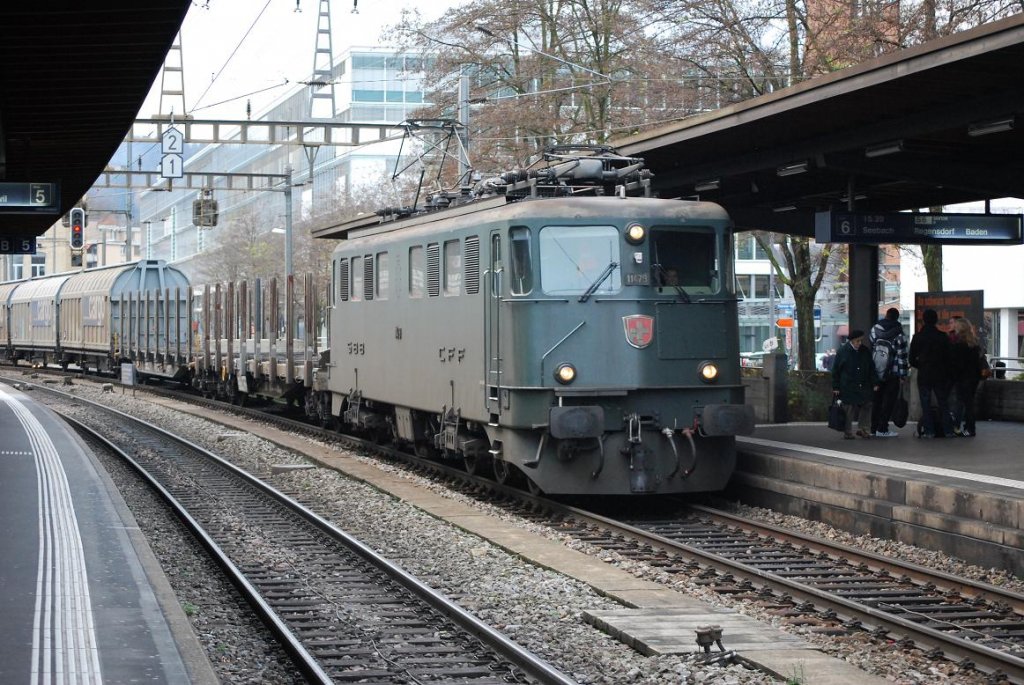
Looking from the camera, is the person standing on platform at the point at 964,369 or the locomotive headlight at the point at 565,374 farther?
the person standing on platform at the point at 964,369

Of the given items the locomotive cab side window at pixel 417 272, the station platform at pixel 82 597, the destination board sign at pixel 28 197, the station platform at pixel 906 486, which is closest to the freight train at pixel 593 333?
the station platform at pixel 906 486

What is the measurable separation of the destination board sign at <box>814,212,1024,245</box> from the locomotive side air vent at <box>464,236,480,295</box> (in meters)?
4.23

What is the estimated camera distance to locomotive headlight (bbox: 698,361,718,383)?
14008mm

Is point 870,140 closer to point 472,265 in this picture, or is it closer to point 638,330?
point 638,330

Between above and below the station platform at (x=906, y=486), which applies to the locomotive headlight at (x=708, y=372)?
above

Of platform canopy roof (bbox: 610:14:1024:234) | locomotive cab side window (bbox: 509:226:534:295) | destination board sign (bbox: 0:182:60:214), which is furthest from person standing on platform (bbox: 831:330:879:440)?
destination board sign (bbox: 0:182:60:214)

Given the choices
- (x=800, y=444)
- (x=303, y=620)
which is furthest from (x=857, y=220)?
(x=303, y=620)

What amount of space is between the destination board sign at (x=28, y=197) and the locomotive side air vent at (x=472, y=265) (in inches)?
258

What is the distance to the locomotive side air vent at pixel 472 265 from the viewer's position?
14977 millimetres

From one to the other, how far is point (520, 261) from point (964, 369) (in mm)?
5972

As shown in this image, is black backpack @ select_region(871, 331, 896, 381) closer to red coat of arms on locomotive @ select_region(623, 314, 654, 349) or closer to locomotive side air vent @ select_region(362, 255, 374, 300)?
red coat of arms on locomotive @ select_region(623, 314, 654, 349)

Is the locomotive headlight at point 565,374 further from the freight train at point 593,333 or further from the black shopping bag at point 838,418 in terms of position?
the black shopping bag at point 838,418

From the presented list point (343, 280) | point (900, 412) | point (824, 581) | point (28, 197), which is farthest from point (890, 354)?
point (28, 197)

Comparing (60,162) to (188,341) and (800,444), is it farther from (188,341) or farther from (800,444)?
(188,341)
